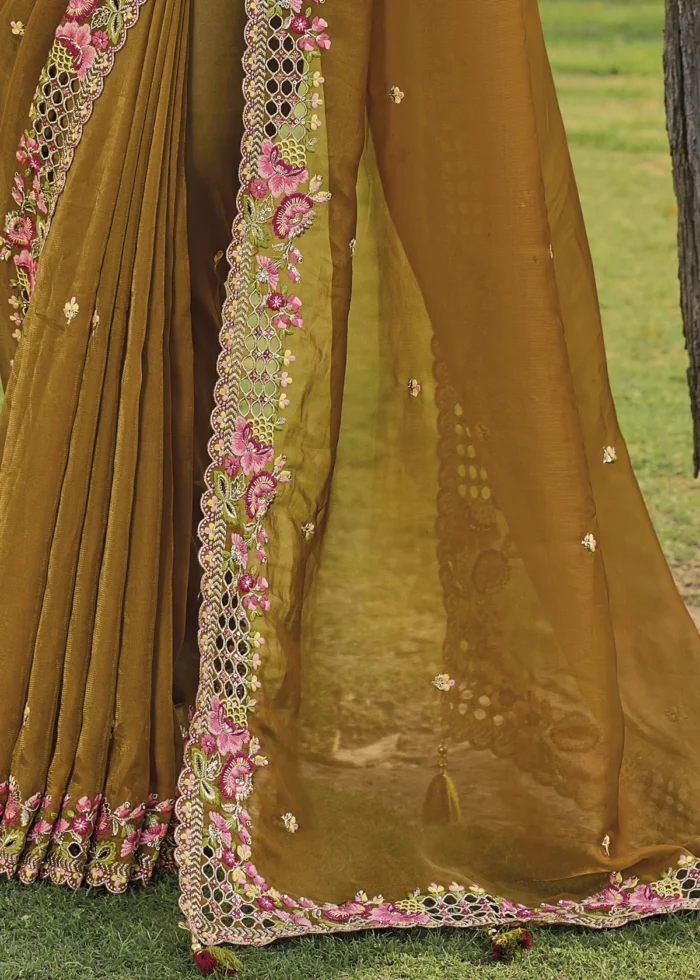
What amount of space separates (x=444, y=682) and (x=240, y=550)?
1.24 feet

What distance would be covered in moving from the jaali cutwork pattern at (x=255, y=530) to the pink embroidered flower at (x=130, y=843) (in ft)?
0.35

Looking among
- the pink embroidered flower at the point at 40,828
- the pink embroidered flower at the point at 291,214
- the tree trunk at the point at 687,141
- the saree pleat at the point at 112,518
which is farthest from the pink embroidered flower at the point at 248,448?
the tree trunk at the point at 687,141

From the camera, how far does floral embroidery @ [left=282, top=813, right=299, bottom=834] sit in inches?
69.9

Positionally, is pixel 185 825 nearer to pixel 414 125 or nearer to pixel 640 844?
pixel 640 844

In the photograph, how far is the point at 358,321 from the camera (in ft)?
6.29

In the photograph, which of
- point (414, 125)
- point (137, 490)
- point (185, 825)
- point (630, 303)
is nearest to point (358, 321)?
point (414, 125)

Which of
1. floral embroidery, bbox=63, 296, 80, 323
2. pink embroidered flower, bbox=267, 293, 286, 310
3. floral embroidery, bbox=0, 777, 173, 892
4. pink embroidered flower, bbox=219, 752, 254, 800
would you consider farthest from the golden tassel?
floral embroidery, bbox=63, 296, 80, 323

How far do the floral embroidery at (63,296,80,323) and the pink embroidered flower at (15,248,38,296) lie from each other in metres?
0.14

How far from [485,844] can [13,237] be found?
111cm

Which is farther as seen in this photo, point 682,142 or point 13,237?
point 682,142

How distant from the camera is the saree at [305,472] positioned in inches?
68.3

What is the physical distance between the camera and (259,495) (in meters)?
1.74

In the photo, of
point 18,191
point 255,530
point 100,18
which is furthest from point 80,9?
point 255,530

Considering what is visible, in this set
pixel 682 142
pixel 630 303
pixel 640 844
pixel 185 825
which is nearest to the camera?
pixel 185 825
